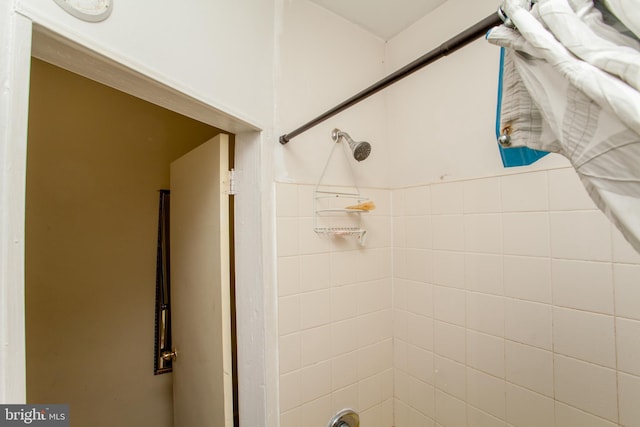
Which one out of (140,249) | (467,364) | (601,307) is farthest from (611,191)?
(140,249)

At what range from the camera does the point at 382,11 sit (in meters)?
1.17

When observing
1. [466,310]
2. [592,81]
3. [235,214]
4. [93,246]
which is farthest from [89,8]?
[93,246]

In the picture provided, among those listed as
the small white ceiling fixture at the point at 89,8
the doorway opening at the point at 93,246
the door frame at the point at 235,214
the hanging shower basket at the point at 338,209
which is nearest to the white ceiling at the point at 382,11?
the hanging shower basket at the point at 338,209

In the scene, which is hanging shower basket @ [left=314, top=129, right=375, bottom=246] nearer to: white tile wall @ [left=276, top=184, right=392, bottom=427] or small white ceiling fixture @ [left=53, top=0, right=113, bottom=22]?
white tile wall @ [left=276, top=184, right=392, bottom=427]

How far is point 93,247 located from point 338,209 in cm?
155

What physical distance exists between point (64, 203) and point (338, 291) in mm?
1658

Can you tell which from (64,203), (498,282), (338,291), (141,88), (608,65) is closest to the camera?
(608,65)

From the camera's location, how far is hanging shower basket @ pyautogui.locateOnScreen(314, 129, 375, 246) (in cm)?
107

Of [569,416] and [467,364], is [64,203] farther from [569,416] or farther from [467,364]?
[569,416]

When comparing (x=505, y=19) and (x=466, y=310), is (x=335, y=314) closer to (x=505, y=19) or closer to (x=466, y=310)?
(x=466, y=310)

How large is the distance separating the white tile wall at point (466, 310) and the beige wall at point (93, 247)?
4.23 feet

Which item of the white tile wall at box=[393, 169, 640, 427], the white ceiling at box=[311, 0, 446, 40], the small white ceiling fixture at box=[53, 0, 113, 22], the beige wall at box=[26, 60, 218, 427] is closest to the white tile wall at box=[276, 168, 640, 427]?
the white tile wall at box=[393, 169, 640, 427]

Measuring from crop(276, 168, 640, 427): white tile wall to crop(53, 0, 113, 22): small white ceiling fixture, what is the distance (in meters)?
0.63

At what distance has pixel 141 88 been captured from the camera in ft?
2.06
